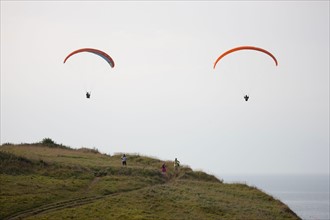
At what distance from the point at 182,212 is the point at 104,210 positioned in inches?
267

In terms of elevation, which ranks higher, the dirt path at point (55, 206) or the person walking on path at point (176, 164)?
the person walking on path at point (176, 164)

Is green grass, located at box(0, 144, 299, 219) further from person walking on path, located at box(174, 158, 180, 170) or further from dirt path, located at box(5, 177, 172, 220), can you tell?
person walking on path, located at box(174, 158, 180, 170)

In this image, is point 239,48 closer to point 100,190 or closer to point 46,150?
point 100,190

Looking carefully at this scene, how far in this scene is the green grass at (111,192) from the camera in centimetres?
3775

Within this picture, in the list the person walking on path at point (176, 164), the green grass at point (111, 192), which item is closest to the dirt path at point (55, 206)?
the green grass at point (111, 192)

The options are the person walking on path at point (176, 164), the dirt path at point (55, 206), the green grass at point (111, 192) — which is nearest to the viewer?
the dirt path at point (55, 206)

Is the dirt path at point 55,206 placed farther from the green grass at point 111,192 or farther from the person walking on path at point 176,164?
the person walking on path at point 176,164

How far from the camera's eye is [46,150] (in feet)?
197

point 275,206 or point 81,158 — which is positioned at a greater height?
point 81,158

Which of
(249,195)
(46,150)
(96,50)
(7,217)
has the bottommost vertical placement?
(7,217)

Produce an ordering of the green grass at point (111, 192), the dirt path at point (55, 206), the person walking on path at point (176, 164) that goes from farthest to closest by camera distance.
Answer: the person walking on path at point (176, 164) < the green grass at point (111, 192) < the dirt path at point (55, 206)

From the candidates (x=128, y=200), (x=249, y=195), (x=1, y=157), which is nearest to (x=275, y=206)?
(x=249, y=195)

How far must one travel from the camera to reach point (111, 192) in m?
43.8

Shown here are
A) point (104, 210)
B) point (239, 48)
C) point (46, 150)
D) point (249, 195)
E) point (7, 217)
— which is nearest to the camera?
point (7, 217)
